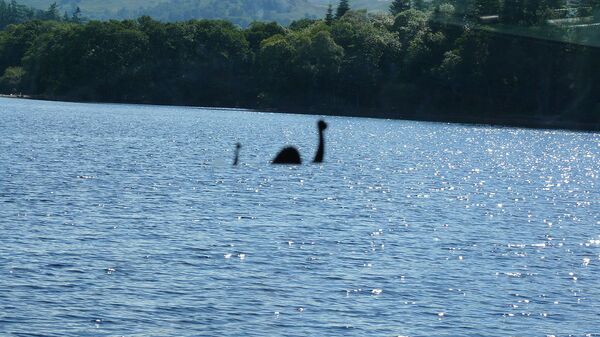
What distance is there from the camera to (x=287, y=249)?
50.8 m

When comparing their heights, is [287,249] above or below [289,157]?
below

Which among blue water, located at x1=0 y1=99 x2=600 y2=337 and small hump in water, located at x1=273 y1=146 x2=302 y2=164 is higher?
small hump in water, located at x1=273 y1=146 x2=302 y2=164

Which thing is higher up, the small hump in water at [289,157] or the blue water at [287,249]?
the small hump in water at [289,157]

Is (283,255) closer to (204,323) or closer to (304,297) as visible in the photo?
(304,297)

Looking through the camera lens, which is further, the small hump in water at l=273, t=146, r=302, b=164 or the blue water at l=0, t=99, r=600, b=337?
the small hump in water at l=273, t=146, r=302, b=164

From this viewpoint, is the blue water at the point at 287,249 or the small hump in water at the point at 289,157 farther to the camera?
the small hump in water at the point at 289,157

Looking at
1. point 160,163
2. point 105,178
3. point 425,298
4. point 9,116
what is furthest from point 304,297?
point 9,116

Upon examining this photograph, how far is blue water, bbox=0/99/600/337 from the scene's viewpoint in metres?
37.5

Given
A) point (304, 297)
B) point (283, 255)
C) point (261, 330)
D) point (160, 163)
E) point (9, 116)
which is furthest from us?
point (9, 116)

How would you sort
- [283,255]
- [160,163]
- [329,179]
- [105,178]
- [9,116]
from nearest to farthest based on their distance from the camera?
[283,255] → [105,178] → [329,179] → [160,163] → [9,116]

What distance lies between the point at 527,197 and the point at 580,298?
4218 cm

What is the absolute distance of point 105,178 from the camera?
8356 centimetres

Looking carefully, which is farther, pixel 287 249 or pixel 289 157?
pixel 287 249

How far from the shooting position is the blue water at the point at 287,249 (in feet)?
123
